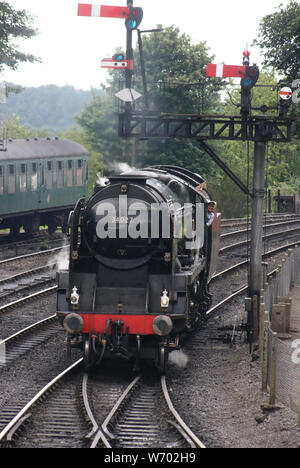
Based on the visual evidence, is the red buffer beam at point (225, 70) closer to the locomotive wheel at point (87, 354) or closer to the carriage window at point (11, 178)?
the locomotive wheel at point (87, 354)

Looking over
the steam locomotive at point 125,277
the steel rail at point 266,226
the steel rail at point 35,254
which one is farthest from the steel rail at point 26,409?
the steel rail at point 266,226

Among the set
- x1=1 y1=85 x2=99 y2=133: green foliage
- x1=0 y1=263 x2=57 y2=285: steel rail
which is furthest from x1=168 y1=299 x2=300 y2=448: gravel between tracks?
x1=1 y1=85 x2=99 y2=133: green foliage

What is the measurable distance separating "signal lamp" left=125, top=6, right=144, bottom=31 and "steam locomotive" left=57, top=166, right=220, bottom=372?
12.9 ft

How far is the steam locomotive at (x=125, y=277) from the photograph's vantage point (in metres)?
12.7

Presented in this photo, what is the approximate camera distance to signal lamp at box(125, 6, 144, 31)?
15.7 m

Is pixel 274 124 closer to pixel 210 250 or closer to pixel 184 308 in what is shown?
pixel 210 250

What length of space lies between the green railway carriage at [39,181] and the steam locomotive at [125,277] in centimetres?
1472

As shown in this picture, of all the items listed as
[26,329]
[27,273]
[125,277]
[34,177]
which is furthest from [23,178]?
[125,277]

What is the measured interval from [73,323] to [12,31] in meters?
23.5

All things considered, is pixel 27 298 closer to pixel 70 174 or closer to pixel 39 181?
pixel 39 181

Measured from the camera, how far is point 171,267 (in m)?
13.1

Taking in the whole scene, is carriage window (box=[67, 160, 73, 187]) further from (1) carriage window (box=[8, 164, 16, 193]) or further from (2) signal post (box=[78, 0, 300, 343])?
(2) signal post (box=[78, 0, 300, 343])

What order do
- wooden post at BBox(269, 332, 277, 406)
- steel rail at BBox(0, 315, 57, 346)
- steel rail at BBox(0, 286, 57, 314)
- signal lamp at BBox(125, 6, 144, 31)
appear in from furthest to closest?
steel rail at BBox(0, 286, 57, 314)
signal lamp at BBox(125, 6, 144, 31)
steel rail at BBox(0, 315, 57, 346)
wooden post at BBox(269, 332, 277, 406)

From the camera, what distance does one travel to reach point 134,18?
51.9 ft
